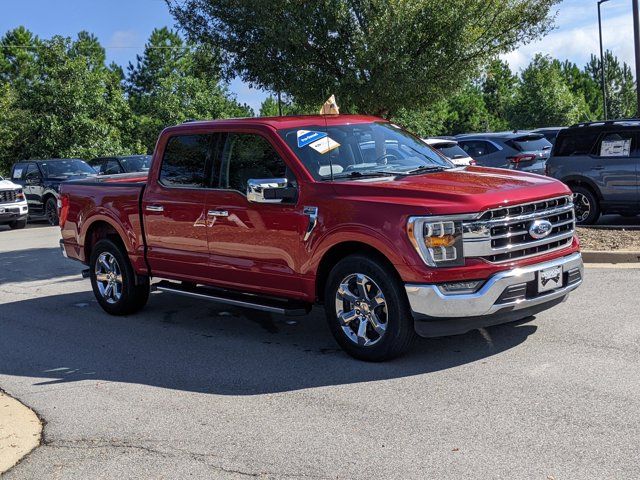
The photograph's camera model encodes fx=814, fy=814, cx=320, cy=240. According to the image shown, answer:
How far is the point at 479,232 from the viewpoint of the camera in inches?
232

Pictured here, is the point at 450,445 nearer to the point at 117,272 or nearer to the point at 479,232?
the point at 479,232

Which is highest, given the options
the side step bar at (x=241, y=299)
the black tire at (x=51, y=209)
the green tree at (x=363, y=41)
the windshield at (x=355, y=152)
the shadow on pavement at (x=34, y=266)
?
the green tree at (x=363, y=41)

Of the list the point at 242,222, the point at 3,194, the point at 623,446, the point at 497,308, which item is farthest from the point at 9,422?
the point at 3,194

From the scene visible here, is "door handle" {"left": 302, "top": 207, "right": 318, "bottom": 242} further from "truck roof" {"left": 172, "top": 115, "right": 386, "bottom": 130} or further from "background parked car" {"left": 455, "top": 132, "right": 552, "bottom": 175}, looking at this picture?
"background parked car" {"left": 455, "top": 132, "right": 552, "bottom": 175}

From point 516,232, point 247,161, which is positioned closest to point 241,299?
point 247,161

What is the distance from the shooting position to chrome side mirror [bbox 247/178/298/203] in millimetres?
6648

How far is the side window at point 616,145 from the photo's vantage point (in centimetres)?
1287

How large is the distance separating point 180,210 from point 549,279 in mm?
3521

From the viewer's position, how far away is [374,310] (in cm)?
630

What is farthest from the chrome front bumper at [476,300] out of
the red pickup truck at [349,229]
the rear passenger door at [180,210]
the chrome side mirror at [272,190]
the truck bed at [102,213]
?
the truck bed at [102,213]

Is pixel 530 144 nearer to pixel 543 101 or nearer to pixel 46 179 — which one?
pixel 46 179

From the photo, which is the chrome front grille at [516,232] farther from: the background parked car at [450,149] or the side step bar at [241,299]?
the background parked car at [450,149]

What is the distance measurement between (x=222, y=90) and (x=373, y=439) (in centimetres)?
4714

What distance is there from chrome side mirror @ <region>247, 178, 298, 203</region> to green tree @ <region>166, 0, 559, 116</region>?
7.17 metres
